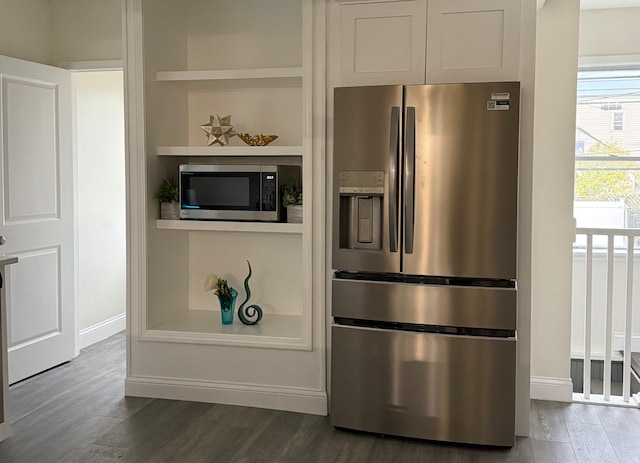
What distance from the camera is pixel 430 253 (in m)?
3.20

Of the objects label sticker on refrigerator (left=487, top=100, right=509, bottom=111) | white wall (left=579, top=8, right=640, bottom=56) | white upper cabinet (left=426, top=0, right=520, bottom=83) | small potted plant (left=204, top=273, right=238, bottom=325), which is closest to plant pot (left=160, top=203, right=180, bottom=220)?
small potted plant (left=204, top=273, right=238, bottom=325)

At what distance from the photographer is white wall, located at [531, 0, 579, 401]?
12.6ft

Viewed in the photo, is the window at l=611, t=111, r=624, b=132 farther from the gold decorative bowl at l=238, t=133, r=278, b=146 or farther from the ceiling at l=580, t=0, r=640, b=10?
the gold decorative bowl at l=238, t=133, r=278, b=146

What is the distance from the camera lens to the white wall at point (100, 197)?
16.9ft

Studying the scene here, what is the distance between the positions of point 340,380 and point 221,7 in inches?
97.0

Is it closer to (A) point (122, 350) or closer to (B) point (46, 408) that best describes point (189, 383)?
(B) point (46, 408)

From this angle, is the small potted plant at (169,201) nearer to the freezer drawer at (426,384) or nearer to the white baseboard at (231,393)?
the white baseboard at (231,393)

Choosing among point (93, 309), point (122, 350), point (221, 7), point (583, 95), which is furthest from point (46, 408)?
point (583, 95)

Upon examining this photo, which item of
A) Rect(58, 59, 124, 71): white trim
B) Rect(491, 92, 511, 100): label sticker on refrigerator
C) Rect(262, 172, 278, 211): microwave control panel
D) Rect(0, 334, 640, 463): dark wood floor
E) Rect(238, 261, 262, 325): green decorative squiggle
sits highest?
Rect(58, 59, 124, 71): white trim

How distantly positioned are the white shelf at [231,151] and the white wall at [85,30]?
103cm

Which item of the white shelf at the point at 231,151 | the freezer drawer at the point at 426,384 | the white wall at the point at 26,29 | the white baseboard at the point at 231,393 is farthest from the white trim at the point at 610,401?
the white wall at the point at 26,29

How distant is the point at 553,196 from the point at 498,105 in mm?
1057

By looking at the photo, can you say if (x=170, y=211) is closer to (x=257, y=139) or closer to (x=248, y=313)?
(x=257, y=139)

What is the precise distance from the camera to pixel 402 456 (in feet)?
10.2
